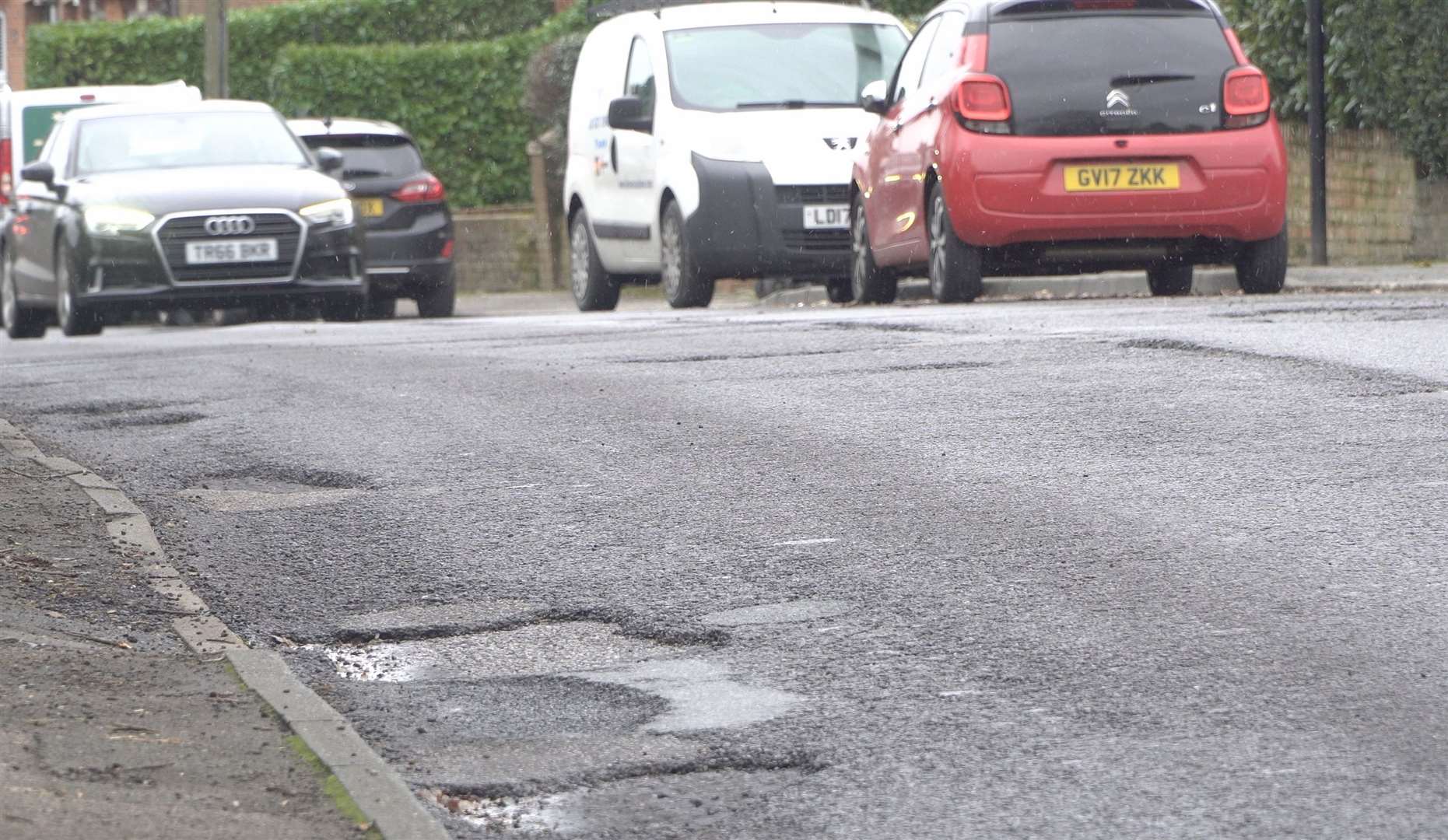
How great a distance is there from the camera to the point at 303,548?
6.79 metres

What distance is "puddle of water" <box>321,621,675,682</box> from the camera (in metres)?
5.33

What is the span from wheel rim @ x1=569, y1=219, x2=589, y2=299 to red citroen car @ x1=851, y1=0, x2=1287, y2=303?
6.10 metres

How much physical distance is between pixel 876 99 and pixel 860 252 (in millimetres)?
1169

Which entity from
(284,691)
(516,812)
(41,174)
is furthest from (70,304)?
(516,812)

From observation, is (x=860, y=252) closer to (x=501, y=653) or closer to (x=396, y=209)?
(x=396, y=209)

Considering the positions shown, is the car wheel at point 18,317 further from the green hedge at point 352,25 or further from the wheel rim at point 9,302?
the green hedge at point 352,25

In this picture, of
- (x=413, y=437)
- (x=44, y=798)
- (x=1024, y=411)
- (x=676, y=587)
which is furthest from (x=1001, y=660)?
(x=413, y=437)

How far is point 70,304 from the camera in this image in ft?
56.7

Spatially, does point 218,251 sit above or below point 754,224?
below

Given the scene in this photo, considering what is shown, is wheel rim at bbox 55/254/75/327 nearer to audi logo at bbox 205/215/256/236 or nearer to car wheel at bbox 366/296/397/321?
audi logo at bbox 205/215/256/236

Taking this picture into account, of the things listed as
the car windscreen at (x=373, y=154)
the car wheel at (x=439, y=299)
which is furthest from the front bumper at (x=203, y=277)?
the car wheel at (x=439, y=299)

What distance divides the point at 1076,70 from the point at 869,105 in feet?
6.46

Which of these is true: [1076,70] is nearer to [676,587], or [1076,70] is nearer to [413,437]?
[413,437]

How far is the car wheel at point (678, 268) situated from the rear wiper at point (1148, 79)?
415 cm
